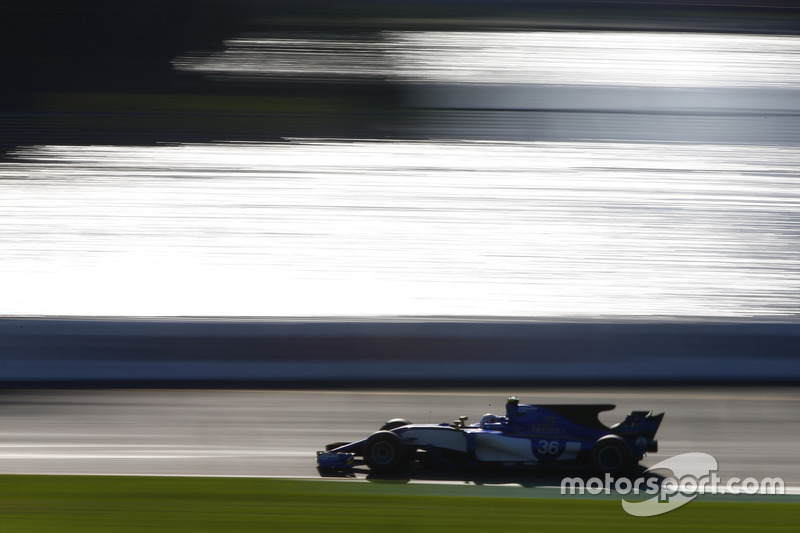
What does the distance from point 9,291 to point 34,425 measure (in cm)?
414

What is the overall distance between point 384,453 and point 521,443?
2.92 feet

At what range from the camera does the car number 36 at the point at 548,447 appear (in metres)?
5.55

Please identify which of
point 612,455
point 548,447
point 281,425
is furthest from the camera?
point 281,425

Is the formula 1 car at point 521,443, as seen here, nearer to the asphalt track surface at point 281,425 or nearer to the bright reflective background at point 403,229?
the asphalt track surface at point 281,425

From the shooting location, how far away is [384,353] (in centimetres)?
890

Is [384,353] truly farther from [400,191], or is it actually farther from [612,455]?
[400,191]

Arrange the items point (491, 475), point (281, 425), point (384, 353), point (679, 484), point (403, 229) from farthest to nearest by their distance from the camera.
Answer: point (403, 229) → point (384, 353) → point (281, 425) → point (491, 475) → point (679, 484)

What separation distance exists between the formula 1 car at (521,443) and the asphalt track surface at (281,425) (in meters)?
0.13

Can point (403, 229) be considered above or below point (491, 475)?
above

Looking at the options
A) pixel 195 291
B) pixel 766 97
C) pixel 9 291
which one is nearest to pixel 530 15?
pixel 766 97

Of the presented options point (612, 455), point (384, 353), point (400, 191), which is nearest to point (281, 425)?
point (384, 353)

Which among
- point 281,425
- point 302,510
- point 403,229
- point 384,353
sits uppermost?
point 403,229

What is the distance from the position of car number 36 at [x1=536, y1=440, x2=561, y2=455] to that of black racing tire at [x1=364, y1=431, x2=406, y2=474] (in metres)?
0.88

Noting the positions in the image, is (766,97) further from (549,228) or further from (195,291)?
(195,291)
